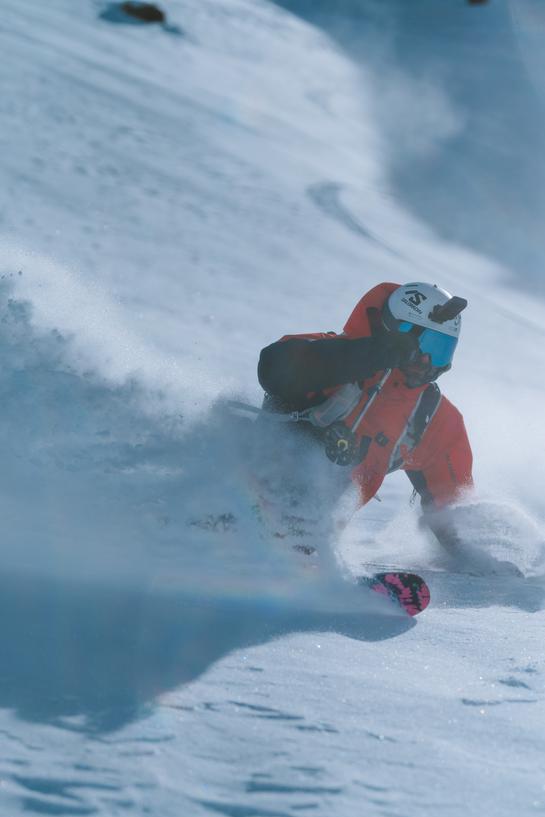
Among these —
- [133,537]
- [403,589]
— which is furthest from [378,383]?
[133,537]

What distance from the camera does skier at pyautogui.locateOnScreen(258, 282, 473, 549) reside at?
4105 mm

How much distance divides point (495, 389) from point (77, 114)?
11.0 m

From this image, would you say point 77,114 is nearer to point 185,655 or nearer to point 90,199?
point 90,199

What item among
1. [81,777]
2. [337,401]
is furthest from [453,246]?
[81,777]

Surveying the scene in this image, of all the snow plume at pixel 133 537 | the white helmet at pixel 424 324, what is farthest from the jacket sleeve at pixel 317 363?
the snow plume at pixel 133 537

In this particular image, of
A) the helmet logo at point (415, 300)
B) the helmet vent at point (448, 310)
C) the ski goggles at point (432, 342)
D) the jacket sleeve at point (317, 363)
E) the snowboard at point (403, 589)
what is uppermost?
the helmet vent at point (448, 310)

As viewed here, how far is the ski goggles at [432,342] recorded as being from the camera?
13.8 ft

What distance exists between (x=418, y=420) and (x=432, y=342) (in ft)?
1.42

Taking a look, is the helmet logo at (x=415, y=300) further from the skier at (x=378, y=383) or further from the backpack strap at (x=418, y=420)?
the backpack strap at (x=418, y=420)

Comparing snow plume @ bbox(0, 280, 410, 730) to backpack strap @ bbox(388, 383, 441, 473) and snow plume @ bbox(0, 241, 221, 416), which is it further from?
backpack strap @ bbox(388, 383, 441, 473)

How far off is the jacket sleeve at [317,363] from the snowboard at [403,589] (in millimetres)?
858

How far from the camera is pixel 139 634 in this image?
282 centimetres

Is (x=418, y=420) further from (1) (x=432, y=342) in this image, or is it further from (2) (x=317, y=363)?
(2) (x=317, y=363)

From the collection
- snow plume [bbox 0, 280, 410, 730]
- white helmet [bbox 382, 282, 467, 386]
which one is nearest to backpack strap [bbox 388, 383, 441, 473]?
white helmet [bbox 382, 282, 467, 386]
